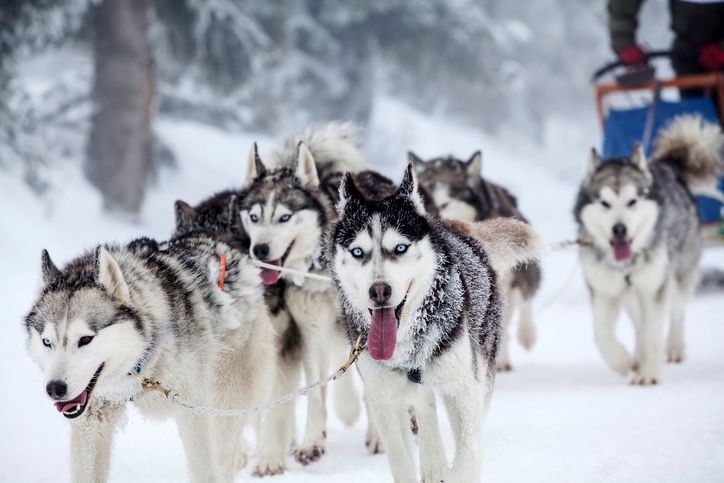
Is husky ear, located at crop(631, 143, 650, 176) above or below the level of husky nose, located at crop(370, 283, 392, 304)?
above

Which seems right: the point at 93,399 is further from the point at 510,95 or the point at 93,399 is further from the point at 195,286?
the point at 510,95

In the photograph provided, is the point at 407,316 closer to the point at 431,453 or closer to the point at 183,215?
the point at 431,453

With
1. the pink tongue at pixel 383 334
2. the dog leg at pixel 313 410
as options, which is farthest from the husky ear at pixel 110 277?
the dog leg at pixel 313 410

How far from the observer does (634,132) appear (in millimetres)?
6883

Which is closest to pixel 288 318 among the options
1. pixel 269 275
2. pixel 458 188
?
pixel 269 275

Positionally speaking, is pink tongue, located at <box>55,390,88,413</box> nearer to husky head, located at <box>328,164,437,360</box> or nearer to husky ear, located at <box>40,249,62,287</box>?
husky ear, located at <box>40,249,62,287</box>

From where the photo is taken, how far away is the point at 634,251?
5160 mm

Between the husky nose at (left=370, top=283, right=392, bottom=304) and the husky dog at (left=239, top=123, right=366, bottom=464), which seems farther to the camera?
the husky dog at (left=239, top=123, right=366, bottom=464)

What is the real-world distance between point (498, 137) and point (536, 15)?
17.0 feet

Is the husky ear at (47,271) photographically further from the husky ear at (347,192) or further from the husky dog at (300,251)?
the husky dog at (300,251)

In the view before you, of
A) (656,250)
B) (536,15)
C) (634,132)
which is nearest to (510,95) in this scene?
(536,15)

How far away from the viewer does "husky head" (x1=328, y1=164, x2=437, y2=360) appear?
2660mm

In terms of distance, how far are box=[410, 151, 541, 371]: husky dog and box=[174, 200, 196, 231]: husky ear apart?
187 cm

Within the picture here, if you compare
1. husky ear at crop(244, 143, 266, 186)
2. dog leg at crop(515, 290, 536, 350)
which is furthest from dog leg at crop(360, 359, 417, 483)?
dog leg at crop(515, 290, 536, 350)
